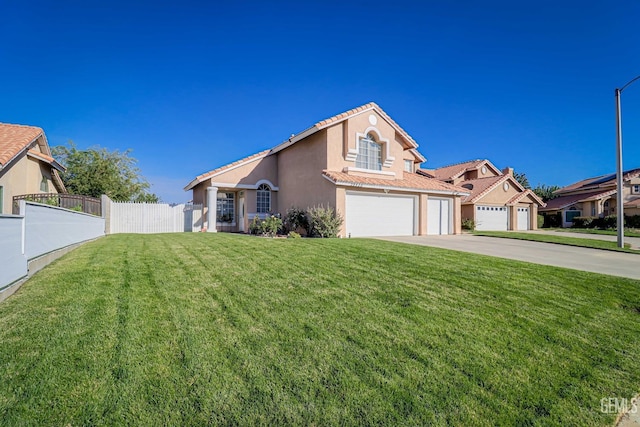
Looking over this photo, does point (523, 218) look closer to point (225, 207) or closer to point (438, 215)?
point (438, 215)

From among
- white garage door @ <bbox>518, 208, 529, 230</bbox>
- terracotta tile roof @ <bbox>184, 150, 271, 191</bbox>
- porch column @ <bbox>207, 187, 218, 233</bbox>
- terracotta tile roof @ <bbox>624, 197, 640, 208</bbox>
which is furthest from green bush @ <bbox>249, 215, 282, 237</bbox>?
terracotta tile roof @ <bbox>624, 197, 640, 208</bbox>

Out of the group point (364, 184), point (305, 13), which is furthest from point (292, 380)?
point (305, 13)

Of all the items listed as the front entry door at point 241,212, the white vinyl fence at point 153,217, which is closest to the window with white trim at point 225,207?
the front entry door at point 241,212

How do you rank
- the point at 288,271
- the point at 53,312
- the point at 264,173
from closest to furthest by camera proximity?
1. the point at 53,312
2. the point at 288,271
3. the point at 264,173

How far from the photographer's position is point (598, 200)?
111 ft

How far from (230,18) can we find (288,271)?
12.7 m

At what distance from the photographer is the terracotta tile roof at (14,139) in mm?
11781

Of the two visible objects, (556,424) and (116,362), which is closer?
(556,424)

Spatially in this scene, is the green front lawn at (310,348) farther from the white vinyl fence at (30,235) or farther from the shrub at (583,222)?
the shrub at (583,222)

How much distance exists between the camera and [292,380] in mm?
3246

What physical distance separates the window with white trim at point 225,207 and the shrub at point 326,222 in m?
8.29

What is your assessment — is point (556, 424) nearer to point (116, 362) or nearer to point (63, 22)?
point (116, 362)

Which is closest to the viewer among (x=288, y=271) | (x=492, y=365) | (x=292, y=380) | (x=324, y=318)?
(x=292, y=380)

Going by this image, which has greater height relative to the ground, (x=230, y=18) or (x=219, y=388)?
(x=230, y=18)
